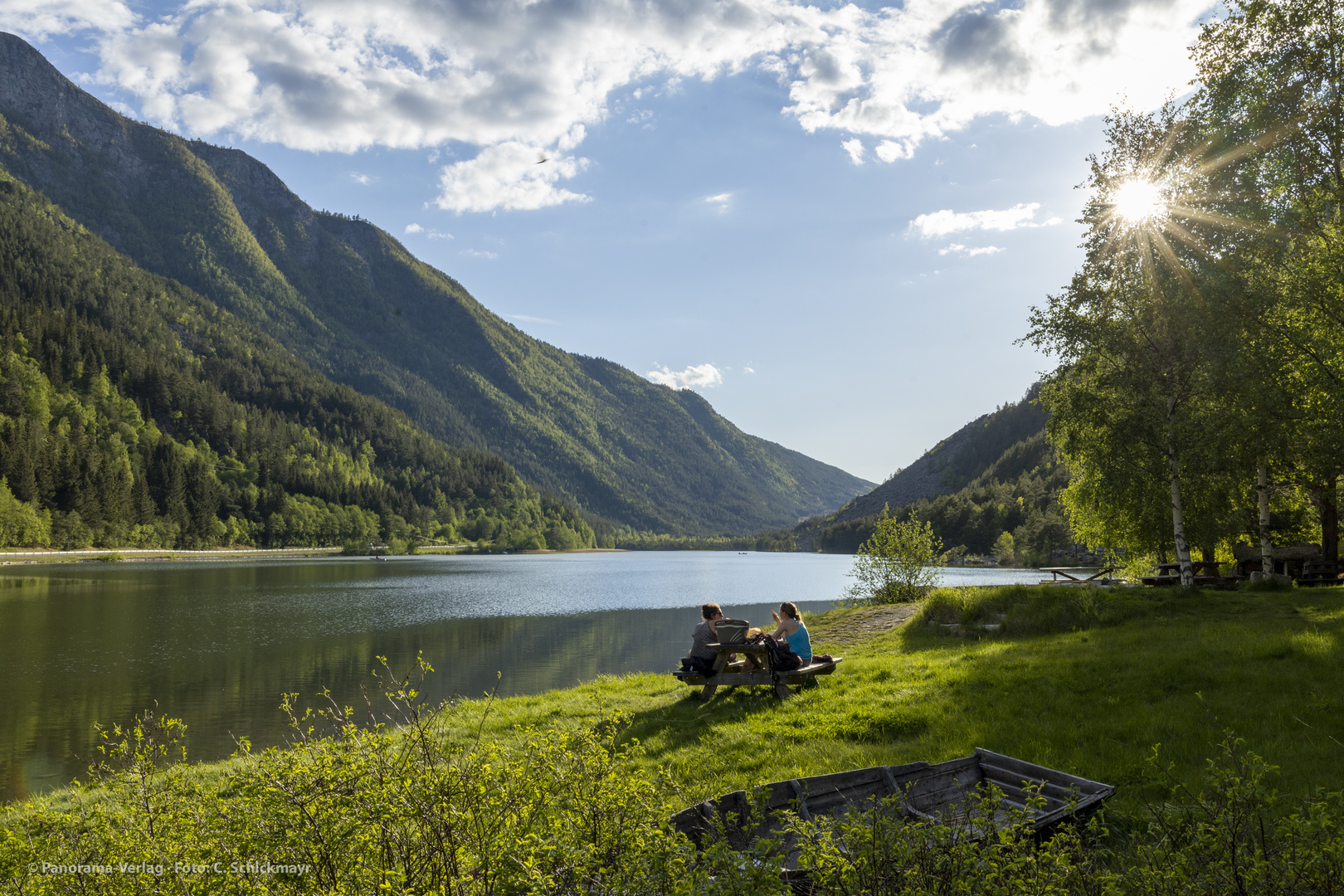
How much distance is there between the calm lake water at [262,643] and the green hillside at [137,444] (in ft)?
178

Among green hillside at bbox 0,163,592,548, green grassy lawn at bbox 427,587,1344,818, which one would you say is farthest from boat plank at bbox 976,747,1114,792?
green hillside at bbox 0,163,592,548

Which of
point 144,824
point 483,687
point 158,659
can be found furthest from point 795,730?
point 158,659

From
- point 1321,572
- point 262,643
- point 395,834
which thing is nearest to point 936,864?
point 395,834

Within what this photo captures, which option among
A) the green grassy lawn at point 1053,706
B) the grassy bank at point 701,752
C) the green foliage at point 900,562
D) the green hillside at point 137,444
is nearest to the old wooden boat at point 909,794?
the grassy bank at point 701,752

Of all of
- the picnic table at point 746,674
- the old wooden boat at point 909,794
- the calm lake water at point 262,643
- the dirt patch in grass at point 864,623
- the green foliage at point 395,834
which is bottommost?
the calm lake water at point 262,643

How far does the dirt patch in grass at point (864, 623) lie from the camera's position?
72.1ft

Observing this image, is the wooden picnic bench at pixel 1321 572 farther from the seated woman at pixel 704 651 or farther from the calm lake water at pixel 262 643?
the seated woman at pixel 704 651

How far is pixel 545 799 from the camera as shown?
471 cm

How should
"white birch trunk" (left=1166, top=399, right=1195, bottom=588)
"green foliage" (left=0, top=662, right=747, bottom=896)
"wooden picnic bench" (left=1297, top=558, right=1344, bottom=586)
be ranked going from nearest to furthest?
"green foliage" (left=0, top=662, right=747, bottom=896) → "white birch trunk" (left=1166, top=399, right=1195, bottom=588) → "wooden picnic bench" (left=1297, top=558, right=1344, bottom=586)

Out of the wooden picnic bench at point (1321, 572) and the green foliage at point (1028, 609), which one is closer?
the green foliage at point (1028, 609)

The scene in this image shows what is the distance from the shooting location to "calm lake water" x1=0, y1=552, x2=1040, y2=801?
18375mm

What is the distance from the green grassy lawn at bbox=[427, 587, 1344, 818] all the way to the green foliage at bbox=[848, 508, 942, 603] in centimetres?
1163

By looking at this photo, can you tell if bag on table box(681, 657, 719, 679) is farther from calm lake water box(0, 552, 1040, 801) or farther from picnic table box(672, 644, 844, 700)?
calm lake water box(0, 552, 1040, 801)

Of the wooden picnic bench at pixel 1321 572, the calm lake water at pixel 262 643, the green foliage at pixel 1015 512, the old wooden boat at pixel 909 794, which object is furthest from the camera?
the green foliage at pixel 1015 512
